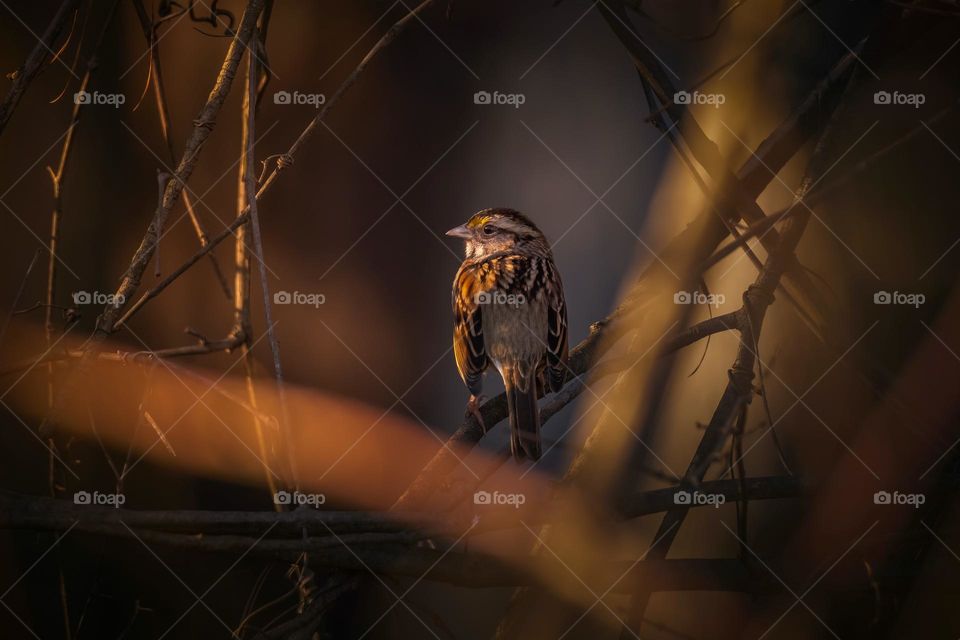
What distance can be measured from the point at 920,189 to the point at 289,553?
2.04m

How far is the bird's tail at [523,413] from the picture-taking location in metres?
1.97

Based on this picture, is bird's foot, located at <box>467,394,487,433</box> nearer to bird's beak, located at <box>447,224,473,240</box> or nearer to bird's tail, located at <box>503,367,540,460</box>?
bird's tail, located at <box>503,367,540,460</box>

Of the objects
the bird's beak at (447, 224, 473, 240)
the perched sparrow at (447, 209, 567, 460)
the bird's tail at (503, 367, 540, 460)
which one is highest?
the bird's beak at (447, 224, 473, 240)

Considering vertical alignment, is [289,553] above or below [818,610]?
above

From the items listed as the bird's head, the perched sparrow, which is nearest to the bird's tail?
the perched sparrow

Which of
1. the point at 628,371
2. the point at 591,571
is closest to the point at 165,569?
the point at 591,571

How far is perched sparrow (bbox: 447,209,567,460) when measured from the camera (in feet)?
7.09

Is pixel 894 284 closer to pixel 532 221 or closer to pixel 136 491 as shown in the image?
pixel 532 221

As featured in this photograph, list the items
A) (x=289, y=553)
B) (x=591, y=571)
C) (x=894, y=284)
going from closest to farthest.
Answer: (x=289, y=553) → (x=591, y=571) → (x=894, y=284)

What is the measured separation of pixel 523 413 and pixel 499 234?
21.8 inches

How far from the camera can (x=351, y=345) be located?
6.89 ft

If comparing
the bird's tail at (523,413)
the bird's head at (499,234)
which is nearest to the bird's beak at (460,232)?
the bird's head at (499,234)

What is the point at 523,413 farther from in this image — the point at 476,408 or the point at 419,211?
the point at 419,211

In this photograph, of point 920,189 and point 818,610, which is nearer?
point 818,610
